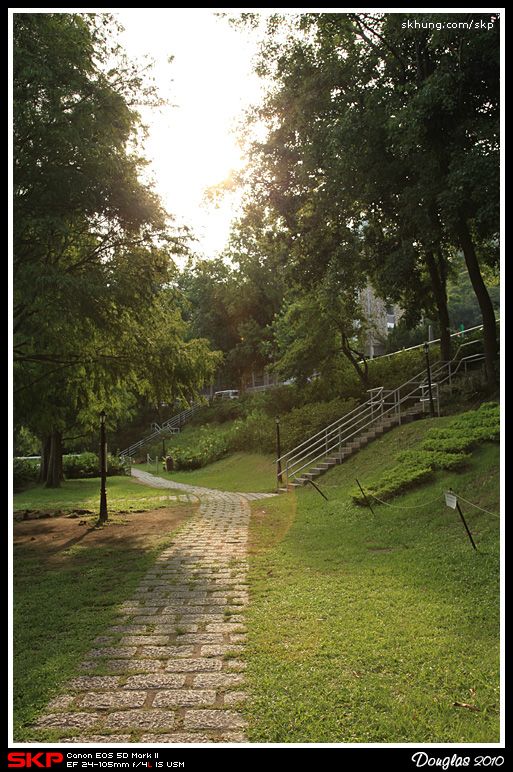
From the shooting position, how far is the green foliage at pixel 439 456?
1041cm

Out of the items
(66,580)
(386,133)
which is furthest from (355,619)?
(386,133)

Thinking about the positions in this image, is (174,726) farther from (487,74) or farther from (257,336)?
(257,336)

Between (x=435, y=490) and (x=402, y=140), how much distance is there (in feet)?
24.9

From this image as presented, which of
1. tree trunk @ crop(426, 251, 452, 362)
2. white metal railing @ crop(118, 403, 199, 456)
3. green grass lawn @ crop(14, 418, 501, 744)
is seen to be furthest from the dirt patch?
white metal railing @ crop(118, 403, 199, 456)

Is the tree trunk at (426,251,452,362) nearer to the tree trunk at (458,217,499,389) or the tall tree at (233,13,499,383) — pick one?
the tall tree at (233,13,499,383)

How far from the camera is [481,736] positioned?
9.60 feet

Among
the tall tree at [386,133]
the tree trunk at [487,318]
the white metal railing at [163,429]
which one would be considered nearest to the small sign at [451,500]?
the tall tree at [386,133]

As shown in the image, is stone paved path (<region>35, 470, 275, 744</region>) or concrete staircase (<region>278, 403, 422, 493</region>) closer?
stone paved path (<region>35, 470, 275, 744</region>)

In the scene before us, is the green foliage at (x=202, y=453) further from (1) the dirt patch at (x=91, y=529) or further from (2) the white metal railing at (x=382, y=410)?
(1) the dirt patch at (x=91, y=529)

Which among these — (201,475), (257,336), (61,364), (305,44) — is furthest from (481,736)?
(257,336)

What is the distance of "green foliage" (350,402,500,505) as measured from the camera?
10.4 metres
